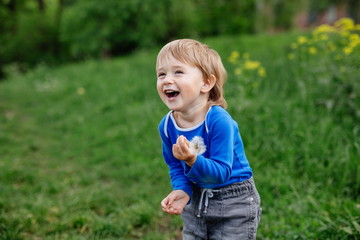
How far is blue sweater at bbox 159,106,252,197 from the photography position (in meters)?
1.65

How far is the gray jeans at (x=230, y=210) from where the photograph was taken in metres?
1.89

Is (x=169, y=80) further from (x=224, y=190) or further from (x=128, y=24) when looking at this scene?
(x=128, y=24)

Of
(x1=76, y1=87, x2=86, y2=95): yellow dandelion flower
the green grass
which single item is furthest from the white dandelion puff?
(x1=76, y1=87, x2=86, y2=95): yellow dandelion flower

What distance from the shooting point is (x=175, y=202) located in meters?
1.85

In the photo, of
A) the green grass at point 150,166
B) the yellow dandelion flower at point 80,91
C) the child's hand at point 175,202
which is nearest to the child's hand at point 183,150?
the child's hand at point 175,202

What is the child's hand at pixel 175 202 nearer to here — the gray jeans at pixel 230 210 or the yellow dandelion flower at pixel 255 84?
the gray jeans at pixel 230 210

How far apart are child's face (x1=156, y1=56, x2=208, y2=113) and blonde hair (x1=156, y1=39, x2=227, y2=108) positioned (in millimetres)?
25

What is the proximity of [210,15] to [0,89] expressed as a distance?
9452 mm

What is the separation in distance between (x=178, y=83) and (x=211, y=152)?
1.20 ft

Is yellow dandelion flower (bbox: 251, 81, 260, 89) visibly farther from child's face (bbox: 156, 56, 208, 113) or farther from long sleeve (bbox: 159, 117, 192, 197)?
child's face (bbox: 156, 56, 208, 113)

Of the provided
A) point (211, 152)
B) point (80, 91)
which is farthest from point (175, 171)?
point (80, 91)

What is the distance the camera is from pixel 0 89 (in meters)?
10.8

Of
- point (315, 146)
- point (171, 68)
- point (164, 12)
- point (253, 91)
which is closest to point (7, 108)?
point (253, 91)

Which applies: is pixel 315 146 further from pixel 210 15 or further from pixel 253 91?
pixel 210 15
